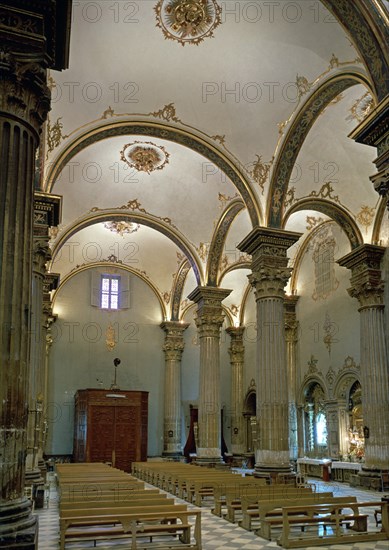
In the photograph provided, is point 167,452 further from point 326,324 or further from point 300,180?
point 300,180

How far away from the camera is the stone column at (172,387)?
27797mm

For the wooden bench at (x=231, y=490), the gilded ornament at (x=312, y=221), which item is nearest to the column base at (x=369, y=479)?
the wooden bench at (x=231, y=490)

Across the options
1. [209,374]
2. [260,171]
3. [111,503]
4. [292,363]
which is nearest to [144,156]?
[260,171]

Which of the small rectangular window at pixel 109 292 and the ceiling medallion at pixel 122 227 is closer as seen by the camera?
the ceiling medallion at pixel 122 227

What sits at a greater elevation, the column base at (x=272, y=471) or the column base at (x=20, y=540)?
the column base at (x=20, y=540)

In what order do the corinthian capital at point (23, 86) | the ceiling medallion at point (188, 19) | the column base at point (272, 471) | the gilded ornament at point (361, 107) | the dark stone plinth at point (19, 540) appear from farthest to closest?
the gilded ornament at point (361, 107) → the column base at point (272, 471) → the ceiling medallion at point (188, 19) → the corinthian capital at point (23, 86) → the dark stone plinth at point (19, 540)

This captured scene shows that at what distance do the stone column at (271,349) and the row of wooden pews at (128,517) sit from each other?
398 cm

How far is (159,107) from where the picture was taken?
15.8m

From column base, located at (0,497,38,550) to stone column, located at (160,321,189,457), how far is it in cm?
2295

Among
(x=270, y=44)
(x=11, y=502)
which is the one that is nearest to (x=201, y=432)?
(x=270, y=44)

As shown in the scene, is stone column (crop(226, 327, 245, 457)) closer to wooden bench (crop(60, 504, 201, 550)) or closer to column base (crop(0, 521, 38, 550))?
wooden bench (crop(60, 504, 201, 550))

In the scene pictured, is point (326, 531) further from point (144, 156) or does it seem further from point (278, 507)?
point (144, 156)

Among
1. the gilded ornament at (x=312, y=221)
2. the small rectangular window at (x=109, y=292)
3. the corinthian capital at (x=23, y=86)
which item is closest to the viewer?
the corinthian capital at (x=23, y=86)

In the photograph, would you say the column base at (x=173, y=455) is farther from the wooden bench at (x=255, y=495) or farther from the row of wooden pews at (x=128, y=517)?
the wooden bench at (x=255, y=495)
